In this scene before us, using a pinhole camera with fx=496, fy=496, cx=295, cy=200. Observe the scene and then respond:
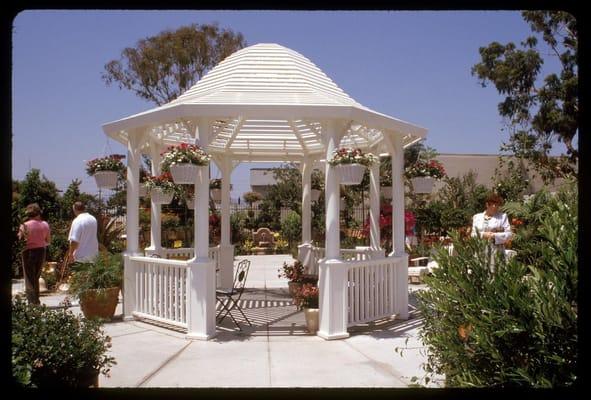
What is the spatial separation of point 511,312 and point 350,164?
3.49 m

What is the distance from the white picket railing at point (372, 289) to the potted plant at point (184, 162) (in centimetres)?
237

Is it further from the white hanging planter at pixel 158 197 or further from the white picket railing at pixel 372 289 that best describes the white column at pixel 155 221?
the white picket railing at pixel 372 289

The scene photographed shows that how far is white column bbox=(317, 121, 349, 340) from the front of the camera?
6459 millimetres

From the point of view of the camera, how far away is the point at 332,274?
256 inches

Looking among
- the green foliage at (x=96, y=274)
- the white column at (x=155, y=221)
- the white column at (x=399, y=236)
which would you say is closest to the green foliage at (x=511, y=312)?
the white column at (x=399, y=236)

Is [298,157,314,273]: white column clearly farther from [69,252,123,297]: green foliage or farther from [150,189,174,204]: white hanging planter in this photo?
[69,252,123,297]: green foliage

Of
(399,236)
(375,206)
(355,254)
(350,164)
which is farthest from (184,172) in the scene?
(355,254)

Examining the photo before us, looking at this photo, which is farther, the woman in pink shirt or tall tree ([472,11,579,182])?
tall tree ([472,11,579,182])

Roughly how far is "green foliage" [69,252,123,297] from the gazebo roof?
6.33 feet

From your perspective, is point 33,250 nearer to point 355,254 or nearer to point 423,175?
point 355,254

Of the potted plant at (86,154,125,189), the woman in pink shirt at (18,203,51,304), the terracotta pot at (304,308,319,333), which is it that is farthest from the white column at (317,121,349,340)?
the woman in pink shirt at (18,203,51,304)

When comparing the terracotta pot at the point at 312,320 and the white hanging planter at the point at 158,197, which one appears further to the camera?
the white hanging planter at the point at 158,197

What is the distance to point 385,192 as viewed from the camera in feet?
30.2

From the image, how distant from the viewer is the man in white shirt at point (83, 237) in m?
7.82
